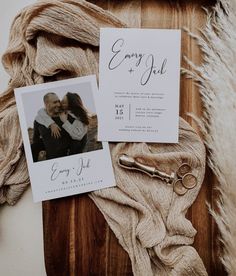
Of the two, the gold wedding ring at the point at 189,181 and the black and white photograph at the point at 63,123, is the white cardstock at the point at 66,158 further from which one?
the gold wedding ring at the point at 189,181

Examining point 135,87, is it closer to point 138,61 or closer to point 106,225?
point 138,61

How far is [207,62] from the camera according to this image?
2.66 ft

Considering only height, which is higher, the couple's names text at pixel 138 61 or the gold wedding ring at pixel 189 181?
the couple's names text at pixel 138 61

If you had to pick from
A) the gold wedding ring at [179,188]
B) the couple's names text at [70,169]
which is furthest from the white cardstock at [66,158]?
the gold wedding ring at [179,188]

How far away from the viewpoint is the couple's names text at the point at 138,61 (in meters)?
0.81

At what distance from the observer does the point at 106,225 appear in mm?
800

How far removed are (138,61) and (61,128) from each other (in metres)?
0.21

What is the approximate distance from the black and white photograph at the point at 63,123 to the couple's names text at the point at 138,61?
0.08m

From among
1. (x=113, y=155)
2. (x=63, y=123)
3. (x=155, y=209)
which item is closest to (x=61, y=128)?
(x=63, y=123)

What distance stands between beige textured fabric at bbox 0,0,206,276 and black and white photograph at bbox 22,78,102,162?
3cm

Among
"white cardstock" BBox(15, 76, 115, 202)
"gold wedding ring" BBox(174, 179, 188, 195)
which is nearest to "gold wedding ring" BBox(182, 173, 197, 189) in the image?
"gold wedding ring" BBox(174, 179, 188, 195)

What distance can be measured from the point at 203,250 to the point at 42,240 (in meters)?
0.33

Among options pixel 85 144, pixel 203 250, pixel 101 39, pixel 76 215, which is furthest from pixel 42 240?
pixel 101 39

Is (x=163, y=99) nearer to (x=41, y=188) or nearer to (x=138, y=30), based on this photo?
(x=138, y=30)
